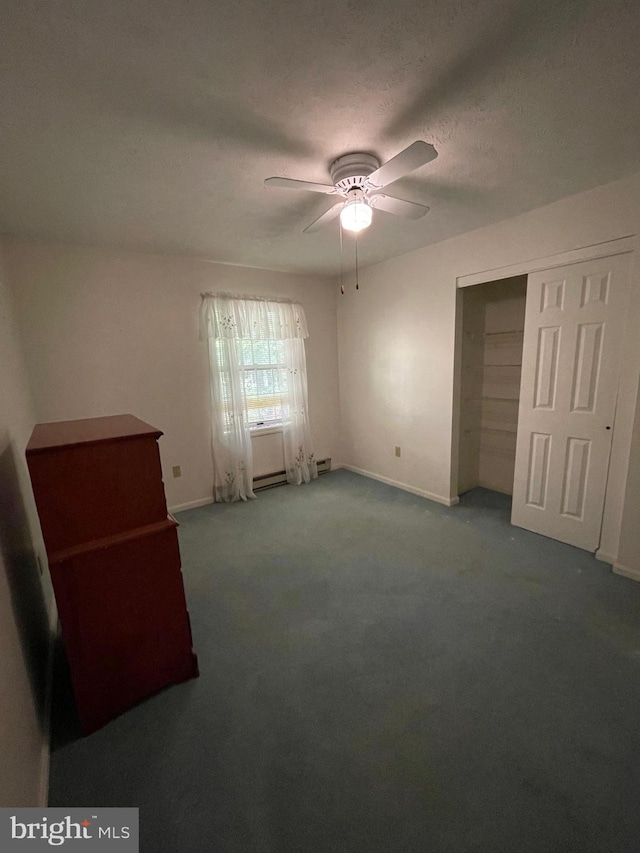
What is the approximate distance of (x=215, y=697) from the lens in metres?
1.50

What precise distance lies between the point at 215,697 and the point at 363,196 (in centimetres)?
250

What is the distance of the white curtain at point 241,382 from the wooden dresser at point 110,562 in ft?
6.50

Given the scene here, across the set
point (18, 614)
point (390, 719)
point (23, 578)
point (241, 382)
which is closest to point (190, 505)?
point (241, 382)

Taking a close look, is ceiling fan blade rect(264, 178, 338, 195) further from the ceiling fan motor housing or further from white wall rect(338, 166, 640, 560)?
white wall rect(338, 166, 640, 560)

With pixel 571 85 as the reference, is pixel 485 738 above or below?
below

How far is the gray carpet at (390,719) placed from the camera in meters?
1.07

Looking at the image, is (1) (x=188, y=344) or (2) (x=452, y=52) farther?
(1) (x=188, y=344)

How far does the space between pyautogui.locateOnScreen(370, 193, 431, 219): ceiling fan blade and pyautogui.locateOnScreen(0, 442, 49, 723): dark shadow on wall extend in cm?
216

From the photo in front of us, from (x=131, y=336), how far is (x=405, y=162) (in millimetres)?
2607

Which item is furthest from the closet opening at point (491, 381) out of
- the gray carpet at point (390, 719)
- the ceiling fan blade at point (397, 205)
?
the ceiling fan blade at point (397, 205)

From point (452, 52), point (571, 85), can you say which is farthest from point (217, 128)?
point (571, 85)

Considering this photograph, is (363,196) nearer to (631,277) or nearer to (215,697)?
(631,277)

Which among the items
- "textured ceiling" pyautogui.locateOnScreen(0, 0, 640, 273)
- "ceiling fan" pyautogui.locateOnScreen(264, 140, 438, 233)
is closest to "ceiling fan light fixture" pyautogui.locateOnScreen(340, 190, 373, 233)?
"ceiling fan" pyautogui.locateOnScreen(264, 140, 438, 233)

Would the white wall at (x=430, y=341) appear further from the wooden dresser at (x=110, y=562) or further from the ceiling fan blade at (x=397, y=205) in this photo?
the wooden dresser at (x=110, y=562)
